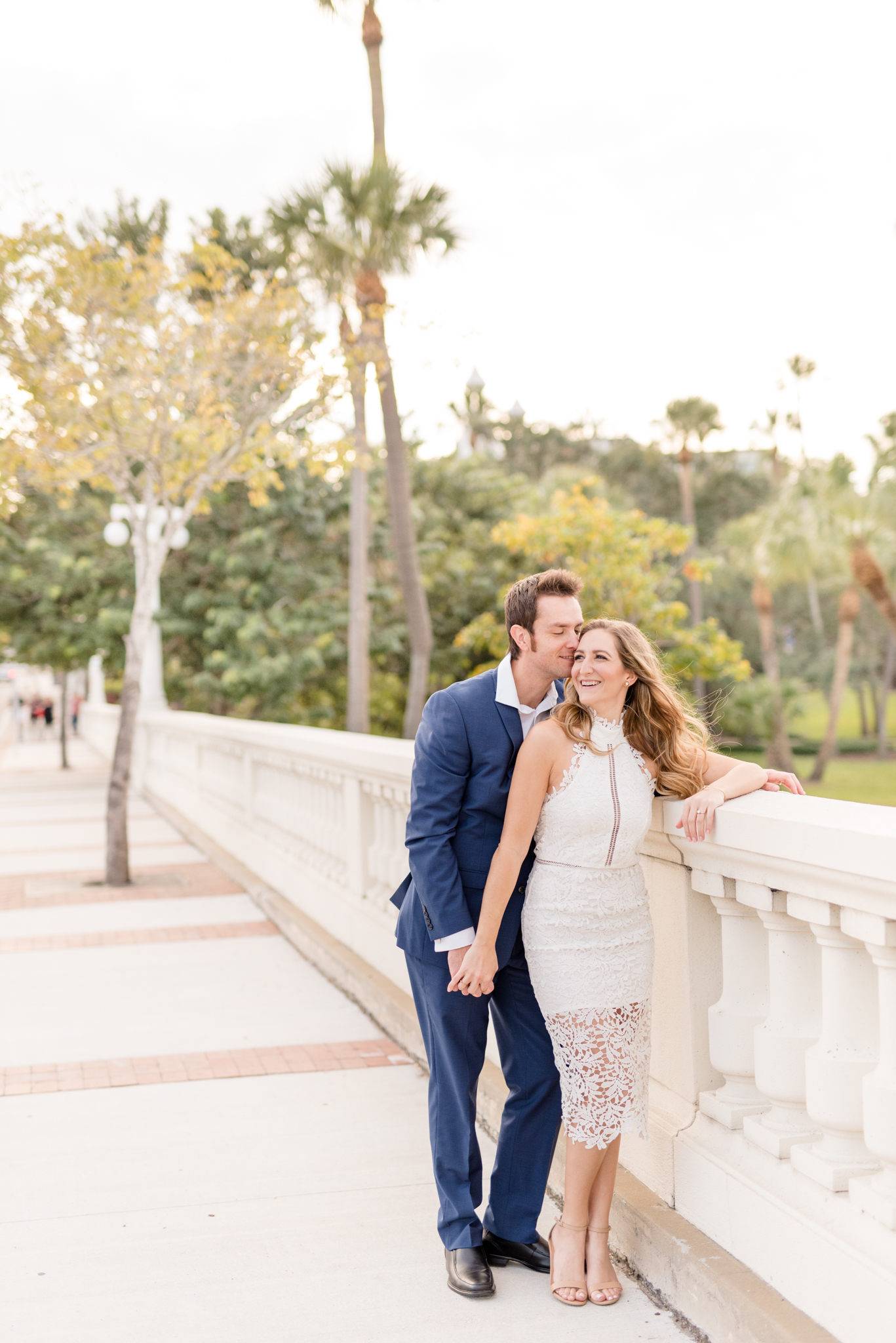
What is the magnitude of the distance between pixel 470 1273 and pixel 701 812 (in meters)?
1.35

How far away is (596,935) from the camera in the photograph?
3.03m

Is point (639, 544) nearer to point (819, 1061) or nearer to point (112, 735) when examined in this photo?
point (112, 735)

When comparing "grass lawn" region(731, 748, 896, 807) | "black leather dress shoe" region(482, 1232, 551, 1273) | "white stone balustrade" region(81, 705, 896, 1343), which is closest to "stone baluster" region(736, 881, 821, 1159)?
"white stone balustrade" region(81, 705, 896, 1343)

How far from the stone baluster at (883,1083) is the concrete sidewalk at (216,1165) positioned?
2.61 feet

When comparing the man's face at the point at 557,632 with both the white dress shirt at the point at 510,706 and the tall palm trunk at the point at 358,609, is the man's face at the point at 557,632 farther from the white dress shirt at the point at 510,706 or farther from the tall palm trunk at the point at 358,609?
the tall palm trunk at the point at 358,609

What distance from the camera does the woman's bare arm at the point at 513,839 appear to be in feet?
9.95

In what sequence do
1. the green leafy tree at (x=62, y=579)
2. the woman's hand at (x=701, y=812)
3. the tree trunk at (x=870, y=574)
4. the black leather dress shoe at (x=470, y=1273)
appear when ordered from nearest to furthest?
the woman's hand at (x=701, y=812), the black leather dress shoe at (x=470, y=1273), the green leafy tree at (x=62, y=579), the tree trunk at (x=870, y=574)

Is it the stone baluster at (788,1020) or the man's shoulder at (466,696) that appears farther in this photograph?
the man's shoulder at (466,696)

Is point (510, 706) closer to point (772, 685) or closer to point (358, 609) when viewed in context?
point (358, 609)

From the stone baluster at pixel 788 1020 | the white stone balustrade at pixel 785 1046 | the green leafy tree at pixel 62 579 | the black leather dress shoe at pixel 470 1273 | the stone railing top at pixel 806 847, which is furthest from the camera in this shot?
the green leafy tree at pixel 62 579

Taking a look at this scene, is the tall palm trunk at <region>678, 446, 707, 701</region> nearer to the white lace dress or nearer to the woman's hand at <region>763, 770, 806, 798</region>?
the woman's hand at <region>763, 770, 806, 798</region>

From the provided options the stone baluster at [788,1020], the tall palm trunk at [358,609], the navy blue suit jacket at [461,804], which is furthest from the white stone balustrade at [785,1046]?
the tall palm trunk at [358,609]

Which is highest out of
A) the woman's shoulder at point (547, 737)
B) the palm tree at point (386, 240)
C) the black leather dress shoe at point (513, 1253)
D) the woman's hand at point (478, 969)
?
the palm tree at point (386, 240)

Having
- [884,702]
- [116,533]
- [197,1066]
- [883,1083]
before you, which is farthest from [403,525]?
[884,702]
